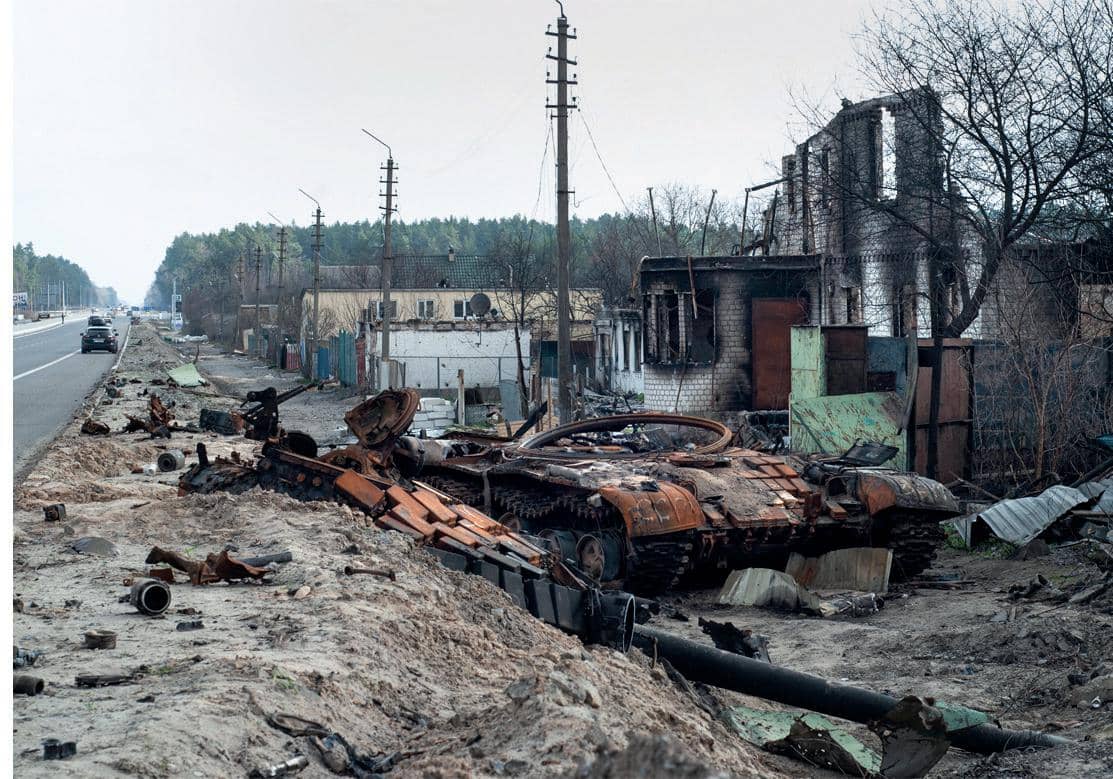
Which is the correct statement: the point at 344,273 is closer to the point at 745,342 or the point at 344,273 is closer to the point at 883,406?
the point at 745,342

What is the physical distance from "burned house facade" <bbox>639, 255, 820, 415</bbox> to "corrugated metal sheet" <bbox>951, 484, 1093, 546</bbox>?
1209cm

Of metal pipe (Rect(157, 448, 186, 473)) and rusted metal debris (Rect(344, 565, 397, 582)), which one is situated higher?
rusted metal debris (Rect(344, 565, 397, 582))

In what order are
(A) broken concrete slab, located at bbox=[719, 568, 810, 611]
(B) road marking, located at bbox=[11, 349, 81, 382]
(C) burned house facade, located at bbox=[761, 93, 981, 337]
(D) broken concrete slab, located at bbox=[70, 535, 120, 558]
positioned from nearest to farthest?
(D) broken concrete slab, located at bbox=[70, 535, 120, 558], (A) broken concrete slab, located at bbox=[719, 568, 810, 611], (C) burned house facade, located at bbox=[761, 93, 981, 337], (B) road marking, located at bbox=[11, 349, 81, 382]

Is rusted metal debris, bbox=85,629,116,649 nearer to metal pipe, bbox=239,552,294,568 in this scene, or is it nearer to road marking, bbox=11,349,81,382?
metal pipe, bbox=239,552,294,568

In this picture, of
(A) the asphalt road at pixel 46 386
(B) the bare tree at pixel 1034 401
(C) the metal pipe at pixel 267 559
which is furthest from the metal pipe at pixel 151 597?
(B) the bare tree at pixel 1034 401

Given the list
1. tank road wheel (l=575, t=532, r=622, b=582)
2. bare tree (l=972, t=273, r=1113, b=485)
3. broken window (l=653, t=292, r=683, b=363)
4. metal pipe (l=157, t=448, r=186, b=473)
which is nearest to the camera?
tank road wheel (l=575, t=532, r=622, b=582)

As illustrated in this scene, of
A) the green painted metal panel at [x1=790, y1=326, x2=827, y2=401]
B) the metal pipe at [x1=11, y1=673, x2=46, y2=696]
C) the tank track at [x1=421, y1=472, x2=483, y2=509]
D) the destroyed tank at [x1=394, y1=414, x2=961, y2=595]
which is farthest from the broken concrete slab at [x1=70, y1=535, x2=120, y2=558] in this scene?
the green painted metal panel at [x1=790, y1=326, x2=827, y2=401]

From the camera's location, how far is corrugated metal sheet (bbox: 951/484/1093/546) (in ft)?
42.7

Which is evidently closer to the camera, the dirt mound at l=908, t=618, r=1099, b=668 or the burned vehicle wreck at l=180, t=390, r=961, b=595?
the dirt mound at l=908, t=618, r=1099, b=668

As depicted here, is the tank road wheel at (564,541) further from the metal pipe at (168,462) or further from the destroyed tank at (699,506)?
the metal pipe at (168,462)

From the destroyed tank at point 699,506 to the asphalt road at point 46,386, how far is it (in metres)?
8.16

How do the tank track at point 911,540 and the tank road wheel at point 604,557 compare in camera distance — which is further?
the tank track at point 911,540

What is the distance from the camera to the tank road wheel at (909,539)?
11820mm

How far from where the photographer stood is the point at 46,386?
36.1 metres
